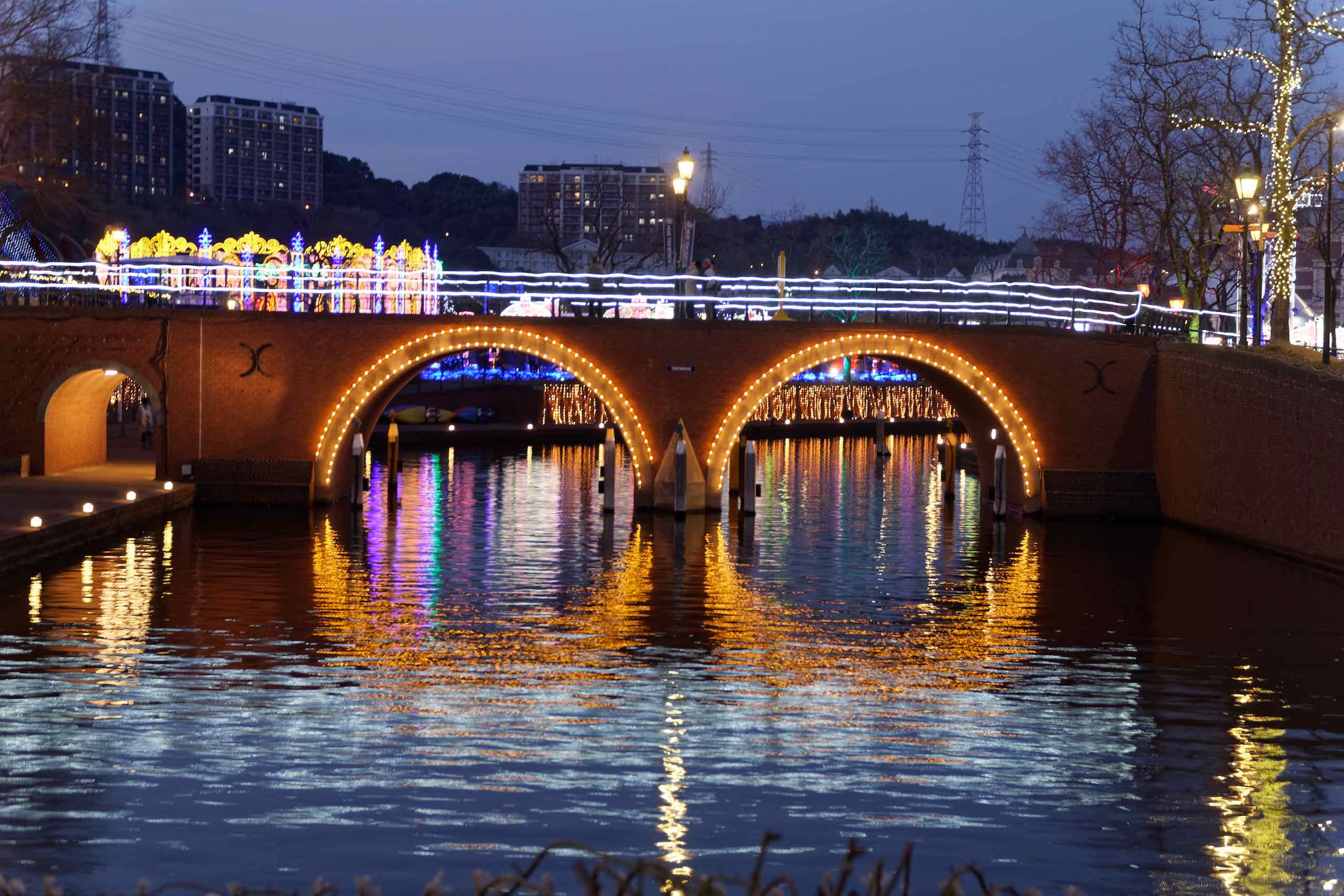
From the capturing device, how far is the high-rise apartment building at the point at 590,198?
15062 centimetres

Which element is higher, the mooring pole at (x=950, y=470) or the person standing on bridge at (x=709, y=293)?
the person standing on bridge at (x=709, y=293)

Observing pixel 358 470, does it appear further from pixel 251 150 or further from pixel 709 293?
pixel 251 150

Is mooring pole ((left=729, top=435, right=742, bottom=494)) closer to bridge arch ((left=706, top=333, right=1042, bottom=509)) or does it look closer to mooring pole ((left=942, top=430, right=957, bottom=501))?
bridge arch ((left=706, top=333, right=1042, bottom=509))

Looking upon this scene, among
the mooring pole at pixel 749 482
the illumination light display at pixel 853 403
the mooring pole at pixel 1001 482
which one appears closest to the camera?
the mooring pole at pixel 749 482

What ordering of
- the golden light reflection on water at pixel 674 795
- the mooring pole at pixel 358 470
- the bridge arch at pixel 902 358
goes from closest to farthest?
the golden light reflection on water at pixel 674 795 < the bridge arch at pixel 902 358 < the mooring pole at pixel 358 470

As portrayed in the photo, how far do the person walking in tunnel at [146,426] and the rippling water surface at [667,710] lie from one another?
51.6 ft

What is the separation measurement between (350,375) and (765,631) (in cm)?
1566

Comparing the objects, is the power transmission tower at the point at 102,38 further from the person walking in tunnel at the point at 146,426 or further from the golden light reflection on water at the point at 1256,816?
the golden light reflection on water at the point at 1256,816

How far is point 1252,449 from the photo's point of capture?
28.9 metres

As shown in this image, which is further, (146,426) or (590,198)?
(590,198)

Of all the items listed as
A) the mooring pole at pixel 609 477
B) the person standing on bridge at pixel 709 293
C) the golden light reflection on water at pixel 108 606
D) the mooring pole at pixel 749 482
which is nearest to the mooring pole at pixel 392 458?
the mooring pole at pixel 609 477

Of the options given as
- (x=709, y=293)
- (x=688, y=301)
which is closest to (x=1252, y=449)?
(x=688, y=301)

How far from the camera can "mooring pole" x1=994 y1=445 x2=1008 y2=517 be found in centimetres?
3494

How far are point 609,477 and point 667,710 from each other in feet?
63.9
